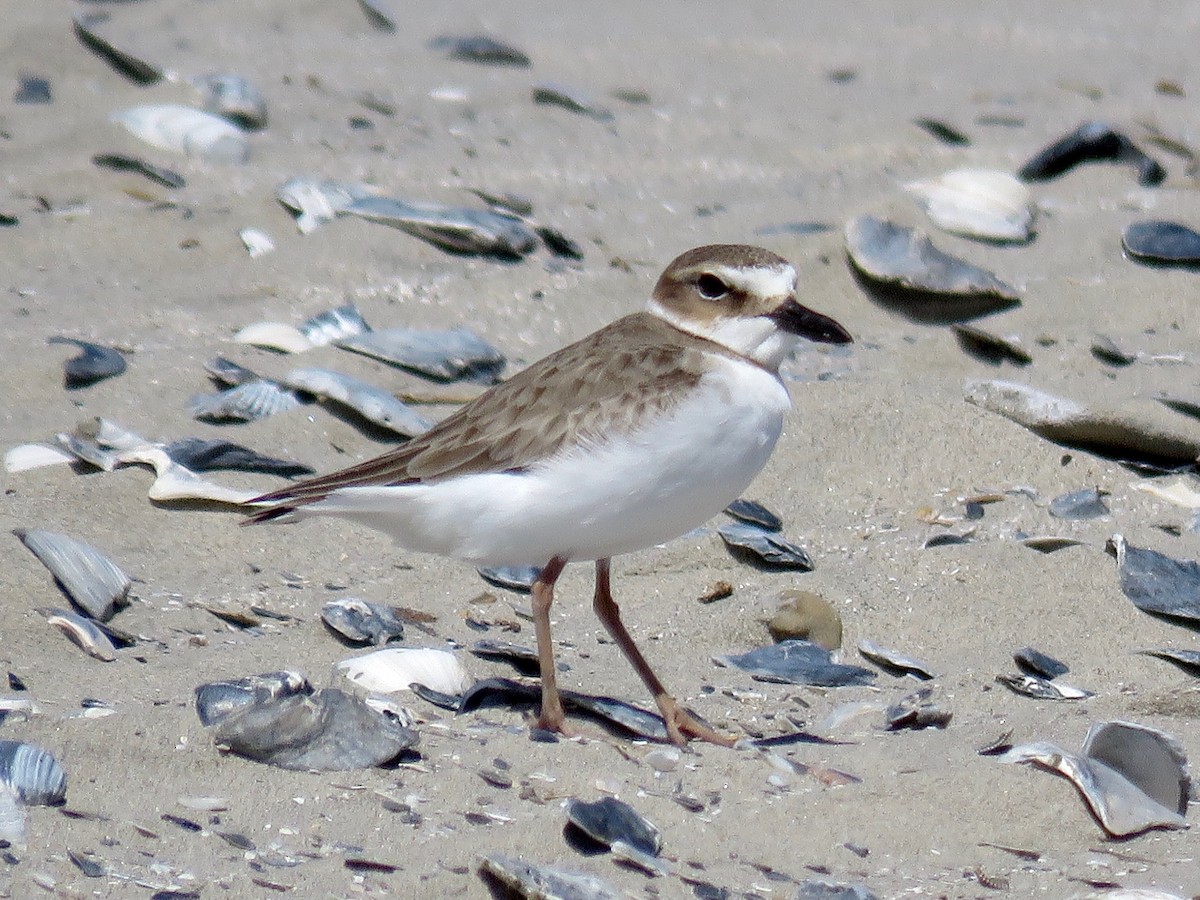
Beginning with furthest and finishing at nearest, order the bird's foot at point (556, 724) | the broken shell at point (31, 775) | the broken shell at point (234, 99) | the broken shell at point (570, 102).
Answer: the broken shell at point (570, 102)
the broken shell at point (234, 99)
the bird's foot at point (556, 724)
the broken shell at point (31, 775)

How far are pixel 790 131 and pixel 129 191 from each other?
3.24 m

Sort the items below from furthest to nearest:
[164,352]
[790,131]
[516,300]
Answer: [790,131], [516,300], [164,352]

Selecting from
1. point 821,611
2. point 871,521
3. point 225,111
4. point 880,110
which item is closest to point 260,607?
point 821,611

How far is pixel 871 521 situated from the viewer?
4992mm

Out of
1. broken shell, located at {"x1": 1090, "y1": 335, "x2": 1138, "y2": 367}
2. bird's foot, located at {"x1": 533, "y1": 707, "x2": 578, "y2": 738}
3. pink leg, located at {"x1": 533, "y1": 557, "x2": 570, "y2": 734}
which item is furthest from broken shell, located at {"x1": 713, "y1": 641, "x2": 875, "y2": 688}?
broken shell, located at {"x1": 1090, "y1": 335, "x2": 1138, "y2": 367}

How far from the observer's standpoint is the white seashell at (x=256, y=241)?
6.27 m

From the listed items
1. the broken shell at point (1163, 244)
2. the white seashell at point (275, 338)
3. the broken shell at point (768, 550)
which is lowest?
the white seashell at point (275, 338)

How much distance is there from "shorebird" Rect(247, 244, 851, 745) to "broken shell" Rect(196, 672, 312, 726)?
1.80ft

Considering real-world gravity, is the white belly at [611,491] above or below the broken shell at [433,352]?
above

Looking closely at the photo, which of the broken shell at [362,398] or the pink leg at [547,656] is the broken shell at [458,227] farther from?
the pink leg at [547,656]

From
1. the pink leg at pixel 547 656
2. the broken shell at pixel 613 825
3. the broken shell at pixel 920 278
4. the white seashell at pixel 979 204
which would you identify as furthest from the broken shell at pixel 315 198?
the broken shell at pixel 613 825

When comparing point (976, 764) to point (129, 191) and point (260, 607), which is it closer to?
point (260, 607)

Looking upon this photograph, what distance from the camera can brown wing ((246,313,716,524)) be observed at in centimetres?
377

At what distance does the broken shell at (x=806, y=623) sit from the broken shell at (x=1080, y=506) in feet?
3.28
